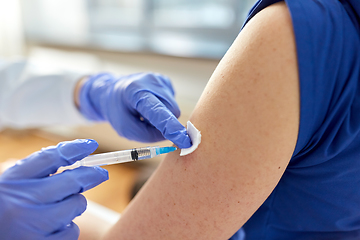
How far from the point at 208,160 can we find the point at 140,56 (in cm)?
183

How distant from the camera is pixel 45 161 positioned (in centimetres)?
62

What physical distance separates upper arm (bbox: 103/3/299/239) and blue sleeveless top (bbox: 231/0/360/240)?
27mm

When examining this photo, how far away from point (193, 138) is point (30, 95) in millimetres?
1156

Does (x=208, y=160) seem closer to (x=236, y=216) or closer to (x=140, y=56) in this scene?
(x=236, y=216)

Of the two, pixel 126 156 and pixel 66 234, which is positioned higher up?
pixel 126 156

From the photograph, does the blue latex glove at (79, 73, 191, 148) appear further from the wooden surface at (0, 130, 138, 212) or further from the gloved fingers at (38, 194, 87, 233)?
the wooden surface at (0, 130, 138, 212)

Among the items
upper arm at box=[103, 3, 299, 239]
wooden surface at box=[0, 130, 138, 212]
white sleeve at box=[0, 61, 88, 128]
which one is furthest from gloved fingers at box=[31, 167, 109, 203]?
wooden surface at box=[0, 130, 138, 212]

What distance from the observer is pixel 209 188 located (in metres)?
0.53

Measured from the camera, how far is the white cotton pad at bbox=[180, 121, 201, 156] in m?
0.55

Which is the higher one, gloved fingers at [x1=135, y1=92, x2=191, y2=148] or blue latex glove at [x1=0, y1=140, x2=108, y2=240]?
gloved fingers at [x1=135, y1=92, x2=191, y2=148]

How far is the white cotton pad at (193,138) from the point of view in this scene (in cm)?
55

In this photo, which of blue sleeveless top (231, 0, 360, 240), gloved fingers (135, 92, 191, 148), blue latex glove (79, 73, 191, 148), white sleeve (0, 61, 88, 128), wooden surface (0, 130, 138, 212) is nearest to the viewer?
blue sleeveless top (231, 0, 360, 240)

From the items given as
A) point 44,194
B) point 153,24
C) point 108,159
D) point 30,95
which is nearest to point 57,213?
point 44,194

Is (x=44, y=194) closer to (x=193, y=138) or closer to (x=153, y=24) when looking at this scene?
(x=193, y=138)
